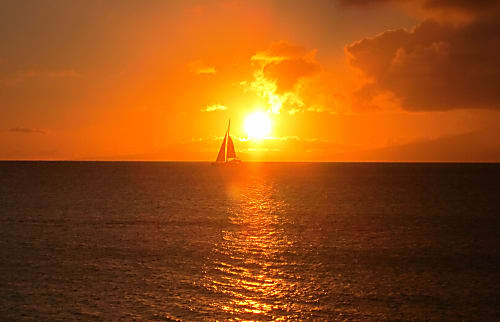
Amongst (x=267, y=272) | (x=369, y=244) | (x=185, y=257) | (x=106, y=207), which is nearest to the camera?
(x=267, y=272)

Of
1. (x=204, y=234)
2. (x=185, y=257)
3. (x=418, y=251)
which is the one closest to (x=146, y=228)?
(x=204, y=234)

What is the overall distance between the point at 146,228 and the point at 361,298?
34.1m

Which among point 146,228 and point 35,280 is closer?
point 35,280

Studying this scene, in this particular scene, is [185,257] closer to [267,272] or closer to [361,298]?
[267,272]

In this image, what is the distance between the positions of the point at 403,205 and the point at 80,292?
73618 millimetres

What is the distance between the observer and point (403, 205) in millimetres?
91062

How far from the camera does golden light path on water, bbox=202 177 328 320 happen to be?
25.8m

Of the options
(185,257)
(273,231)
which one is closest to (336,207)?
(273,231)

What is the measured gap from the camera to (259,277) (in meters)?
32.2

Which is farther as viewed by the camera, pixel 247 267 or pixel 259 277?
pixel 247 267

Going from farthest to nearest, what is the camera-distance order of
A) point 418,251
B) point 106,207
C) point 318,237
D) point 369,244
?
point 106,207 → point 318,237 → point 369,244 → point 418,251

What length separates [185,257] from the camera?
128 ft

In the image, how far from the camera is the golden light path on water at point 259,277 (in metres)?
25.8

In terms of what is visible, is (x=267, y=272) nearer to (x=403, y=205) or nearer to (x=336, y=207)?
(x=336, y=207)
